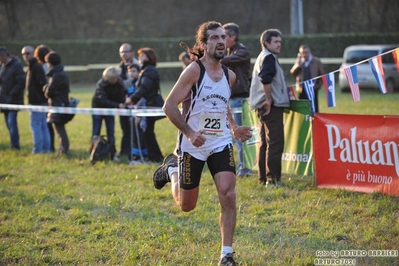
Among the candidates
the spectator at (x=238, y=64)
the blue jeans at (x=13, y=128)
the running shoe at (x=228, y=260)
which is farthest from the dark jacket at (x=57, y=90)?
the running shoe at (x=228, y=260)

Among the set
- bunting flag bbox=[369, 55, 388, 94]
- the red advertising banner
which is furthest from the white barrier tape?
bunting flag bbox=[369, 55, 388, 94]

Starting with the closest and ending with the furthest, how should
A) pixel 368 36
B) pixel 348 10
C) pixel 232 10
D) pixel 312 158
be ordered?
pixel 312 158
pixel 368 36
pixel 348 10
pixel 232 10

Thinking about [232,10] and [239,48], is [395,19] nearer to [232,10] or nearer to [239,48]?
[232,10]

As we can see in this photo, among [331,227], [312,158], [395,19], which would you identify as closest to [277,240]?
[331,227]

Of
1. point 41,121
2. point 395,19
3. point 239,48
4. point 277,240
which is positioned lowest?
point 277,240

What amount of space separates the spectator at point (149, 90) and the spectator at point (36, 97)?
2419mm

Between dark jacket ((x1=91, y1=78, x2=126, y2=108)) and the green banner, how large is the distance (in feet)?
10.2

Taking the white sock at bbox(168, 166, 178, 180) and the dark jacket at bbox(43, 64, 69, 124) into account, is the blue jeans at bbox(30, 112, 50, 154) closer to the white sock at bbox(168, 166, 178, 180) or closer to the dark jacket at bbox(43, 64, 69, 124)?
the dark jacket at bbox(43, 64, 69, 124)

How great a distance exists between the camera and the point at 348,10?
45719 mm

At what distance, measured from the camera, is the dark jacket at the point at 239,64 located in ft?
29.3

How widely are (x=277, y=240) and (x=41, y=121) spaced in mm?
7787

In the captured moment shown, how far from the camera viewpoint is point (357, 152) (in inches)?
315

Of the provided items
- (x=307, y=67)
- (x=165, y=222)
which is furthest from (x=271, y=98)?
(x=307, y=67)

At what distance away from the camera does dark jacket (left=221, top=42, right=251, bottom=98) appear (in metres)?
8.92
